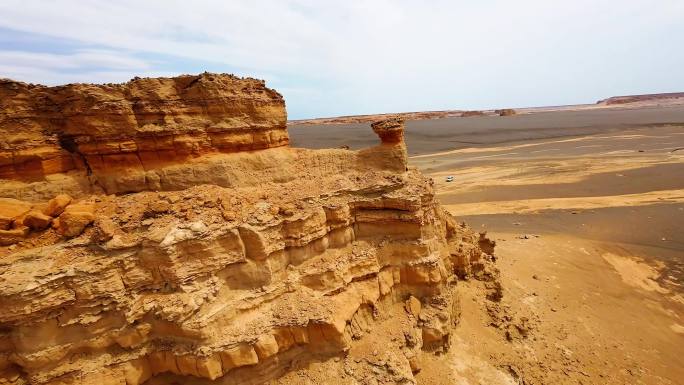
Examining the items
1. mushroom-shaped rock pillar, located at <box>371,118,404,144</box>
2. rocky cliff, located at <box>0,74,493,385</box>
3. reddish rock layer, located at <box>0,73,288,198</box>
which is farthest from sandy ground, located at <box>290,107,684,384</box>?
reddish rock layer, located at <box>0,73,288,198</box>

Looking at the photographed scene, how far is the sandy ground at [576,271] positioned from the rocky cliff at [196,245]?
250cm

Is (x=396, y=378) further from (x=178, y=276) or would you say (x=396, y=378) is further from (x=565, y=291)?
(x=565, y=291)

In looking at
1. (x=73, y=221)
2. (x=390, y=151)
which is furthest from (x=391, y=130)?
(x=73, y=221)

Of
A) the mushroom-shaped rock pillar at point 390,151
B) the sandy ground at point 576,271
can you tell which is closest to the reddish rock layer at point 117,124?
the mushroom-shaped rock pillar at point 390,151

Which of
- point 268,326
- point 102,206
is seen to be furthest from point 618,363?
point 102,206

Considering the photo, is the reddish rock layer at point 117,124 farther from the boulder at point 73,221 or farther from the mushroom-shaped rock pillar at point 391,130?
the mushroom-shaped rock pillar at point 391,130

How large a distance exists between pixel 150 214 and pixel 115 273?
1280 mm

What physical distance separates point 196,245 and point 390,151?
226 inches

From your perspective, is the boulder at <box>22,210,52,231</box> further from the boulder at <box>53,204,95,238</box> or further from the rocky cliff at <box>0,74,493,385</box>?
Answer: the boulder at <box>53,204,95,238</box>

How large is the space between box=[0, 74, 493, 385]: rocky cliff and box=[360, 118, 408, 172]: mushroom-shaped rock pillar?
6 centimetres

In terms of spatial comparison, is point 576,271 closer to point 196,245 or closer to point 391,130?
point 391,130

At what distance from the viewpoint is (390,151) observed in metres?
10.3

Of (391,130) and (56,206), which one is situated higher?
(391,130)

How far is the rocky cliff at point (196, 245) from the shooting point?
633cm
